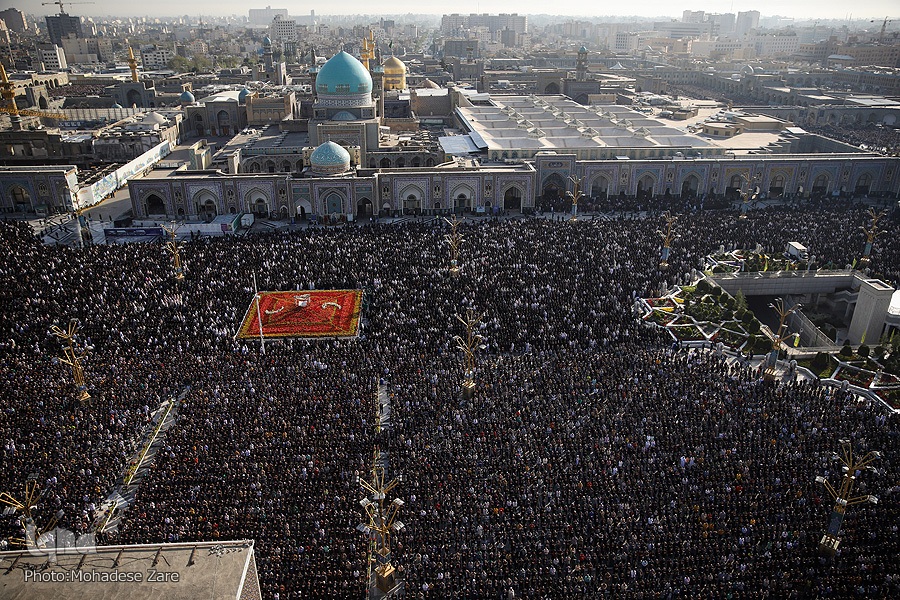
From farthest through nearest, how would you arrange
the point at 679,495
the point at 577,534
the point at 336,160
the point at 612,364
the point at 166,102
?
the point at 166,102 < the point at 336,160 < the point at 612,364 < the point at 679,495 < the point at 577,534

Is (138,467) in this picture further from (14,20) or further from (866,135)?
(14,20)

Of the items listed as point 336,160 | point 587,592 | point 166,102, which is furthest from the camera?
point 166,102

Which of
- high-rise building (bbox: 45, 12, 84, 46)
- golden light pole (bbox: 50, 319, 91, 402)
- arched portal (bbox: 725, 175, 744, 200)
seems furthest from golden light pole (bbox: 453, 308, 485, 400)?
high-rise building (bbox: 45, 12, 84, 46)

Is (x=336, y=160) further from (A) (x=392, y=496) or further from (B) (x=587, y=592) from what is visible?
(B) (x=587, y=592)

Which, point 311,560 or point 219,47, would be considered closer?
point 311,560

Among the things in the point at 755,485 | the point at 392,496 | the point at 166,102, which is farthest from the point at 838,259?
the point at 166,102

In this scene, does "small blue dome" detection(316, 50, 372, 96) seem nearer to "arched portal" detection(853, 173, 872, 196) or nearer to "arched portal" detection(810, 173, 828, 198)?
"arched portal" detection(810, 173, 828, 198)

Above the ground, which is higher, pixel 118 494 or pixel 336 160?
pixel 336 160
